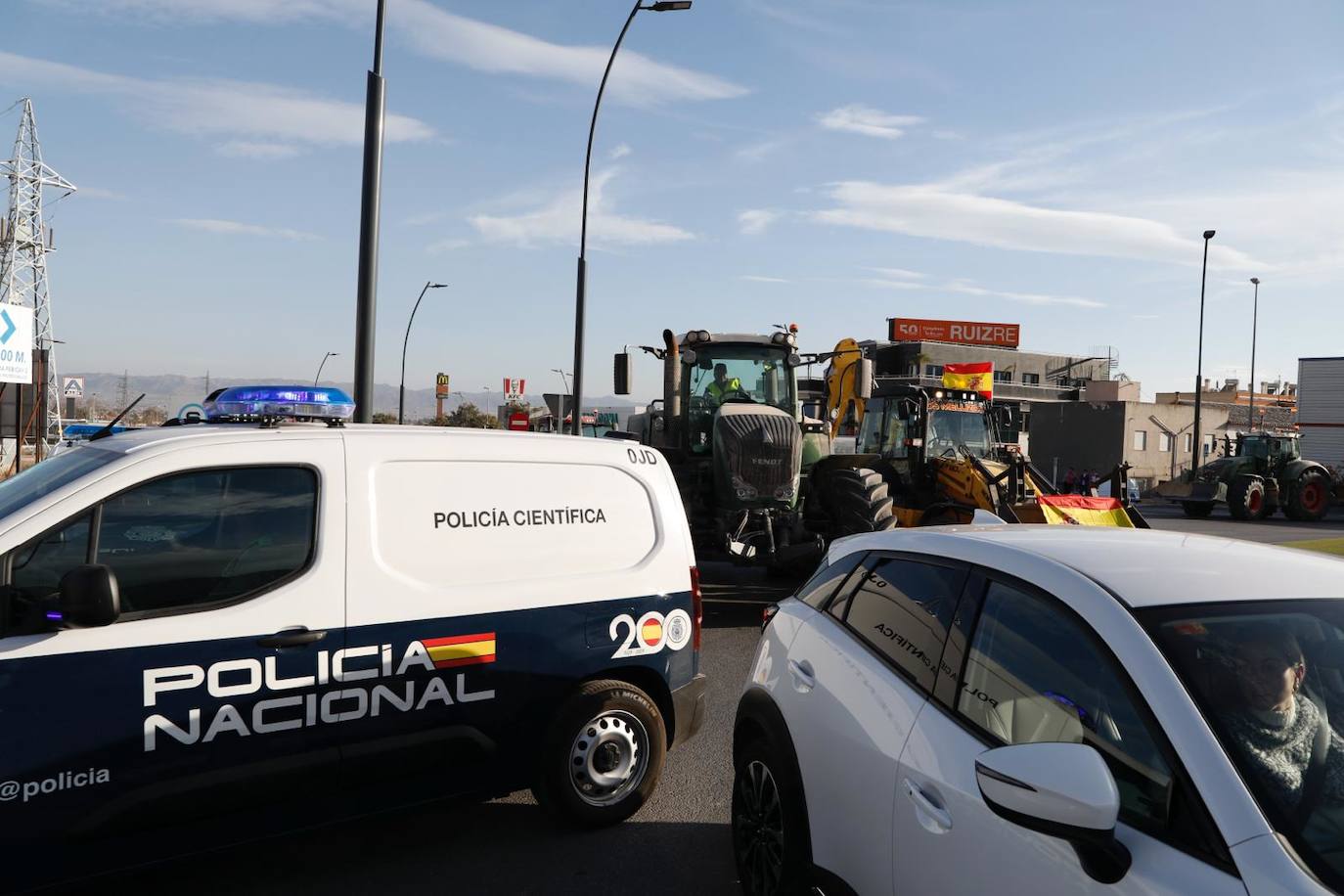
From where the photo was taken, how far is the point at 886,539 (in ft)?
11.1

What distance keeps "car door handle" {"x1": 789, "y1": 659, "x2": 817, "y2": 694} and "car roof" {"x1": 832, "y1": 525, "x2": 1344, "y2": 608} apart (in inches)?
21.8

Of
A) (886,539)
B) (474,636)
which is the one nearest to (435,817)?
(474,636)

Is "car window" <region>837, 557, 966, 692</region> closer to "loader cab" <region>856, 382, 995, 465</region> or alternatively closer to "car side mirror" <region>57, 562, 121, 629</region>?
"car side mirror" <region>57, 562, 121, 629</region>

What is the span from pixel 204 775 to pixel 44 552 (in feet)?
3.11

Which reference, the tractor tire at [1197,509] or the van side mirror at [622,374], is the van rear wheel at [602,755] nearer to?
the van side mirror at [622,374]

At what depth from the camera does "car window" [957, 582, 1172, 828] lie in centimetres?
192

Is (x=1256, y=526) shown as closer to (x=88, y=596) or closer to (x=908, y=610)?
(x=908, y=610)

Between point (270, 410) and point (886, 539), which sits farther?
point (270, 410)

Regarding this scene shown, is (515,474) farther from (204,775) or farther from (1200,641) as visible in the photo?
(1200,641)

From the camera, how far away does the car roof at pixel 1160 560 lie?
2246 millimetres

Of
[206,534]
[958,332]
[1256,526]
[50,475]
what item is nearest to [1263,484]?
[1256,526]

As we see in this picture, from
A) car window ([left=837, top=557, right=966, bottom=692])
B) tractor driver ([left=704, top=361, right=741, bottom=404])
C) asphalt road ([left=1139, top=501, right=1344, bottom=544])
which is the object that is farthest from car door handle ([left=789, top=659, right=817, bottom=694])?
asphalt road ([left=1139, top=501, right=1344, bottom=544])

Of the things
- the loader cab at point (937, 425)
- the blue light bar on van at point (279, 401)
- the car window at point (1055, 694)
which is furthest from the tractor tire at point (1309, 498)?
the car window at point (1055, 694)

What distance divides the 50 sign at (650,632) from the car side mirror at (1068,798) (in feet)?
8.54
